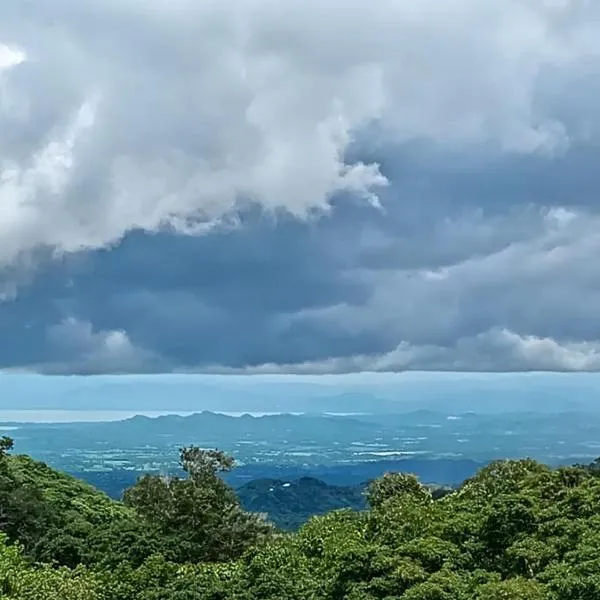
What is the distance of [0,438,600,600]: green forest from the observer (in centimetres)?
2395

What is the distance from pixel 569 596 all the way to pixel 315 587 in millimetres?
6684

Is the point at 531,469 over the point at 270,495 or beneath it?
over

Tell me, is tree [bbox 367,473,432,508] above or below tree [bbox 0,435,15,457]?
below

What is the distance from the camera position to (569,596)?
21188 mm

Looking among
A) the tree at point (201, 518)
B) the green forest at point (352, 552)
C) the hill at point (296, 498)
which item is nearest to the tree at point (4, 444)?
the tree at point (201, 518)

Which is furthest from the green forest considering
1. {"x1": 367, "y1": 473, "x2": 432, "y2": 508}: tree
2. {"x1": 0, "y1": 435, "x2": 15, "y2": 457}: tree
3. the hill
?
the hill

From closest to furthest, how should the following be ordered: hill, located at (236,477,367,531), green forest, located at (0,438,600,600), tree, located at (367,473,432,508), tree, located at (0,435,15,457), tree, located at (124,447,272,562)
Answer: green forest, located at (0,438,600,600) < tree, located at (124,447,272,562) < tree, located at (367,473,432,508) < tree, located at (0,435,15,457) < hill, located at (236,477,367,531)

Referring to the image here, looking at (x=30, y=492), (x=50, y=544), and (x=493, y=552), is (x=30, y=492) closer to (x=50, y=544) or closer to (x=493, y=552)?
(x=50, y=544)

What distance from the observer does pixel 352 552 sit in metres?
25.3

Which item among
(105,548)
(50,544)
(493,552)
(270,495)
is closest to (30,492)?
(50,544)

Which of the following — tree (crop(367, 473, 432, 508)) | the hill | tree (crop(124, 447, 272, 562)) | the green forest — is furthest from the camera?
the hill

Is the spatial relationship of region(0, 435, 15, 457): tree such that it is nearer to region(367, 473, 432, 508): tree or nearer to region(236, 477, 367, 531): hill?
region(367, 473, 432, 508): tree

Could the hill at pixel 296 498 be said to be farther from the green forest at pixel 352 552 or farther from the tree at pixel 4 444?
the green forest at pixel 352 552

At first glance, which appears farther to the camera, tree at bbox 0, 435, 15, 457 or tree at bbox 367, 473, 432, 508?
tree at bbox 0, 435, 15, 457
